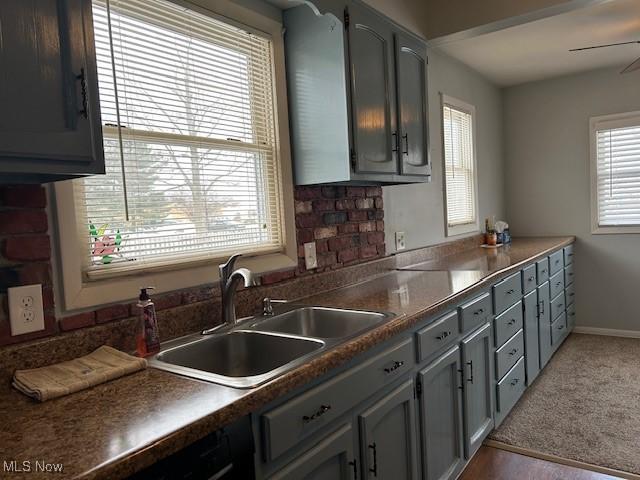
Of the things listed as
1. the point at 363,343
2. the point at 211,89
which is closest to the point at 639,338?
the point at 363,343

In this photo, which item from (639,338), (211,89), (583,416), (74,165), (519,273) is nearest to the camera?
(74,165)

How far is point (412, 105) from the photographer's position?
254 cm

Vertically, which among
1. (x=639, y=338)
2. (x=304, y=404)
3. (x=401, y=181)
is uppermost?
(x=401, y=181)

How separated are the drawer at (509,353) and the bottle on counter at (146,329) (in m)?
1.86

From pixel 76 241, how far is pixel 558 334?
3.76 metres

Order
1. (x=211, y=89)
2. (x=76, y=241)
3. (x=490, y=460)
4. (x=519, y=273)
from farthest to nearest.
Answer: (x=519, y=273) < (x=490, y=460) < (x=211, y=89) < (x=76, y=241)

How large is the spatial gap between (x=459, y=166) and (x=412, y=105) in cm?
155

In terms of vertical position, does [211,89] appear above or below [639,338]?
above

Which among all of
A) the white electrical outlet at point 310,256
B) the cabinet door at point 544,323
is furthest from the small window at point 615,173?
the white electrical outlet at point 310,256

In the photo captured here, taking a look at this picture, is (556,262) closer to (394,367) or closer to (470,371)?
(470,371)

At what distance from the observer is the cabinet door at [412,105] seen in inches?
95.7

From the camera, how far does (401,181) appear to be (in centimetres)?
249

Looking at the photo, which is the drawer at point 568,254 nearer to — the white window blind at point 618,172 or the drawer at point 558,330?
the white window blind at point 618,172

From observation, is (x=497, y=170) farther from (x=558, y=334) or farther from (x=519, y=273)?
(x=519, y=273)
